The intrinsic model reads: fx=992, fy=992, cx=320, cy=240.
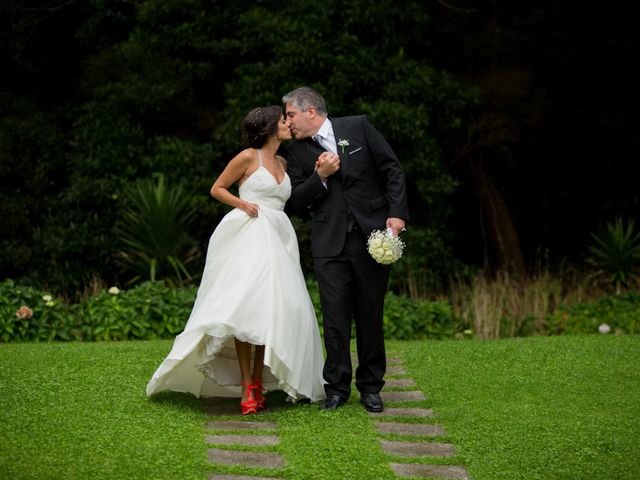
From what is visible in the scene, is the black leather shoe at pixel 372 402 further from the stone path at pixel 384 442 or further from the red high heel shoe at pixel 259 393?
the red high heel shoe at pixel 259 393

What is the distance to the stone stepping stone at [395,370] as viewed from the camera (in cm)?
766

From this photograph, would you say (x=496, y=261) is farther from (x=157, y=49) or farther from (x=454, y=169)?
(x=157, y=49)

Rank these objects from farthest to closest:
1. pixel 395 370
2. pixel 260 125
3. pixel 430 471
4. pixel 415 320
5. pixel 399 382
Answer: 1. pixel 415 320
2. pixel 395 370
3. pixel 399 382
4. pixel 260 125
5. pixel 430 471

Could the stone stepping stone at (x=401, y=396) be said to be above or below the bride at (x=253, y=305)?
below

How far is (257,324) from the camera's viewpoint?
5.94m

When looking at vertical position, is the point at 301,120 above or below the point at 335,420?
above

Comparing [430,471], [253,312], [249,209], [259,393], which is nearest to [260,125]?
[249,209]

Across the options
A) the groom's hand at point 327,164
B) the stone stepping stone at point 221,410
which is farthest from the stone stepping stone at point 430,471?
the groom's hand at point 327,164

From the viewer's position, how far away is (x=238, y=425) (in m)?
5.94

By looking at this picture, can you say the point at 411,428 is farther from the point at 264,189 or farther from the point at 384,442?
the point at 264,189

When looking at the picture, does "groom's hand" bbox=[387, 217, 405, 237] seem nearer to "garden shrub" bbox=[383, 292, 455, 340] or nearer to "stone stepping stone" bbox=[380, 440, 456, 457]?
"stone stepping stone" bbox=[380, 440, 456, 457]

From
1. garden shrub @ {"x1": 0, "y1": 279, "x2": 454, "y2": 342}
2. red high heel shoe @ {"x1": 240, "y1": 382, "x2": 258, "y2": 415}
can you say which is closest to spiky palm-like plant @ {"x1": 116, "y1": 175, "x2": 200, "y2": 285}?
garden shrub @ {"x1": 0, "y1": 279, "x2": 454, "y2": 342}

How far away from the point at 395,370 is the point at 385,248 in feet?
7.02

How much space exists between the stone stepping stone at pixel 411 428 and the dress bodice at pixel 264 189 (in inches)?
60.8
